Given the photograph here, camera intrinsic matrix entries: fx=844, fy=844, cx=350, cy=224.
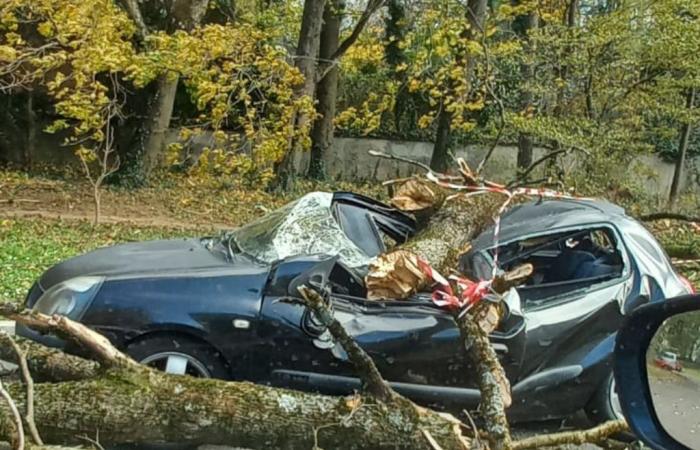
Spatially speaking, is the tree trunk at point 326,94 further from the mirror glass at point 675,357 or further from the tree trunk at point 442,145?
the mirror glass at point 675,357

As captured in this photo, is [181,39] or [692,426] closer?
[692,426]

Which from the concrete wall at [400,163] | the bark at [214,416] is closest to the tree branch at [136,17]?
the concrete wall at [400,163]

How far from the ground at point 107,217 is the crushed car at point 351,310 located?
3.81m

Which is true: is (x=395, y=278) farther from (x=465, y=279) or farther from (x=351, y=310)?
(x=465, y=279)

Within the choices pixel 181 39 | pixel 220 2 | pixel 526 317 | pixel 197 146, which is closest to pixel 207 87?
pixel 181 39

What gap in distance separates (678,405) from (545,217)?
11.3 ft

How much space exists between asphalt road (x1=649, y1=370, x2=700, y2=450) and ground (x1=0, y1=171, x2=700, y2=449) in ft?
24.3

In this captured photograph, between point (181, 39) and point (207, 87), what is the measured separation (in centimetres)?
93

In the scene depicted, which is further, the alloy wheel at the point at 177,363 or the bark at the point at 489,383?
the alloy wheel at the point at 177,363

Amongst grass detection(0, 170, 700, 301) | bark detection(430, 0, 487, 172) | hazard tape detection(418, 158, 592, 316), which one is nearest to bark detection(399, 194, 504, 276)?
hazard tape detection(418, 158, 592, 316)

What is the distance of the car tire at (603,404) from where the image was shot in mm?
5672

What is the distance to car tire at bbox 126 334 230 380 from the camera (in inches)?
205

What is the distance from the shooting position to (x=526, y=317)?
18.1ft

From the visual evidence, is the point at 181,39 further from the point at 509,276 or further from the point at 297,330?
the point at 509,276
